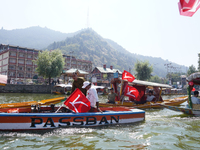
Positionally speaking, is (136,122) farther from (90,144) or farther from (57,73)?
(57,73)

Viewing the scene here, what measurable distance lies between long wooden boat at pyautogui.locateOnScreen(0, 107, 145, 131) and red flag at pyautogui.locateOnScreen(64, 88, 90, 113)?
35 centimetres

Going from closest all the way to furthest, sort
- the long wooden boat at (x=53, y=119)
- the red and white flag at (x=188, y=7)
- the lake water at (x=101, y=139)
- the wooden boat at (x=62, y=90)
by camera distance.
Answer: the red and white flag at (x=188, y=7) → the lake water at (x=101, y=139) → the long wooden boat at (x=53, y=119) → the wooden boat at (x=62, y=90)

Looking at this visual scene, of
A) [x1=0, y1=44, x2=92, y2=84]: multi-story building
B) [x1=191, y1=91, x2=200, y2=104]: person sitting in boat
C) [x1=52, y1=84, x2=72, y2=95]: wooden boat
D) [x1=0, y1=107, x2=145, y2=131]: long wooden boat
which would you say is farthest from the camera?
[x1=0, y1=44, x2=92, y2=84]: multi-story building

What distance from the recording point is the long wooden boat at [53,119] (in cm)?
638

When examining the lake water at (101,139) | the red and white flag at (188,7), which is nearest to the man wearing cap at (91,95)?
the lake water at (101,139)

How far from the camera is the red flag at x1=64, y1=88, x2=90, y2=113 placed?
7.57 meters

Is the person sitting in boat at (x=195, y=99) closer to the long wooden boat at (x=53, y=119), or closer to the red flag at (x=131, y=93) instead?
the red flag at (x=131, y=93)

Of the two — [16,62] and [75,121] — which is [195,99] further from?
[16,62]

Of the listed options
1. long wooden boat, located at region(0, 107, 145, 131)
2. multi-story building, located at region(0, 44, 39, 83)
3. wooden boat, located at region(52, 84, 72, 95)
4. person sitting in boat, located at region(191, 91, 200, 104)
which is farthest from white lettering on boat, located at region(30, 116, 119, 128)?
multi-story building, located at region(0, 44, 39, 83)

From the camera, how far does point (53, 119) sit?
22.6 feet

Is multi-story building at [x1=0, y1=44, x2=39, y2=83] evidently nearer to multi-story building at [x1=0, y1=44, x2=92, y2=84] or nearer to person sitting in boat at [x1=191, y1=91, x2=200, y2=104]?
multi-story building at [x1=0, y1=44, x2=92, y2=84]

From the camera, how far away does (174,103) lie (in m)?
18.7

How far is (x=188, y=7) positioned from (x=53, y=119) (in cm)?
620

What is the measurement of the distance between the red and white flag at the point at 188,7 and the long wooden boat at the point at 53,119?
5.81 m
